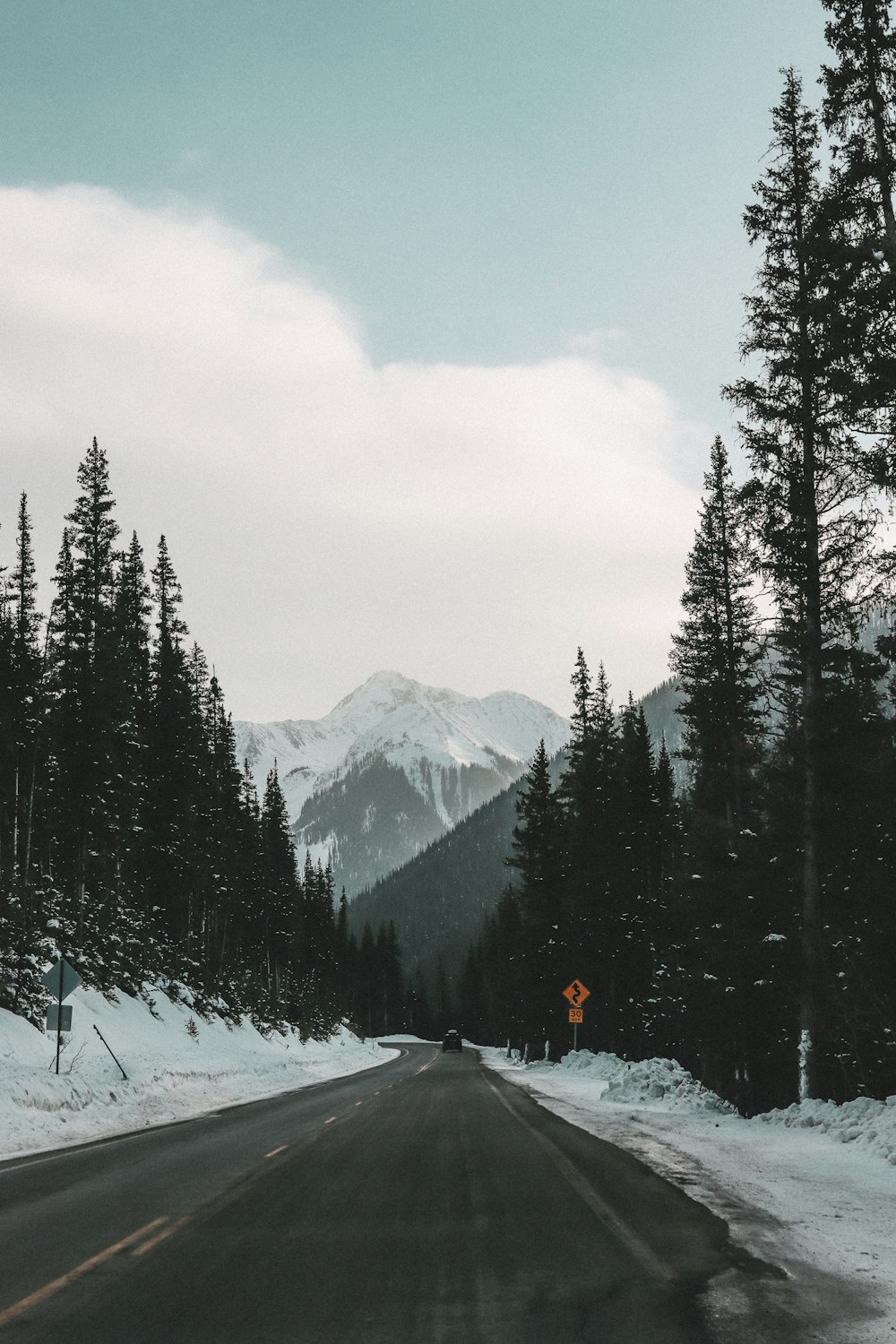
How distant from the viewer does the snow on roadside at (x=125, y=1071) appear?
60.9 ft

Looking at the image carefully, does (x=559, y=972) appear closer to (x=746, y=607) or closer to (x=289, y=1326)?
(x=746, y=607)

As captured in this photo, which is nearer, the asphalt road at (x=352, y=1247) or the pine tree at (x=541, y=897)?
the asphalt road at (x=352, y=1247)

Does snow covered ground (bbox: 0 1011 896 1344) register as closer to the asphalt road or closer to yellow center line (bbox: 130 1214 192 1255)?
the asphalt road

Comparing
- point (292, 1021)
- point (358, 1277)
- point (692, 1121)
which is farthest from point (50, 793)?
point (292, 1021)

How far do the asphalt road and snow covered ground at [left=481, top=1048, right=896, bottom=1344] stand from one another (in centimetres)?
37

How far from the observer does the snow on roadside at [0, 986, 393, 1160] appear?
18.6m

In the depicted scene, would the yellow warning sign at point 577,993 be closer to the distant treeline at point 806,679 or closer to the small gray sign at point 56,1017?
the distant treeline at point 806,679

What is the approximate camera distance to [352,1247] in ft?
26.7

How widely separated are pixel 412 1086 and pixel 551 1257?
28.5 meters

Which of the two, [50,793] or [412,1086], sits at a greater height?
[50,793]

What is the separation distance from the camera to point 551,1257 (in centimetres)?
767

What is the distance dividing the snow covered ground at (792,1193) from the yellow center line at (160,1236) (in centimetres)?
416

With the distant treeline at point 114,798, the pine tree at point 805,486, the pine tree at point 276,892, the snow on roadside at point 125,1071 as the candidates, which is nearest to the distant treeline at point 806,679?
the pine tree at point 805,486

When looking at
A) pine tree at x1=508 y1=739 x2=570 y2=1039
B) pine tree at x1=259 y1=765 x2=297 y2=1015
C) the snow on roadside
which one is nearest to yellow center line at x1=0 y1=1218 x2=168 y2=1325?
the snow on roadside
